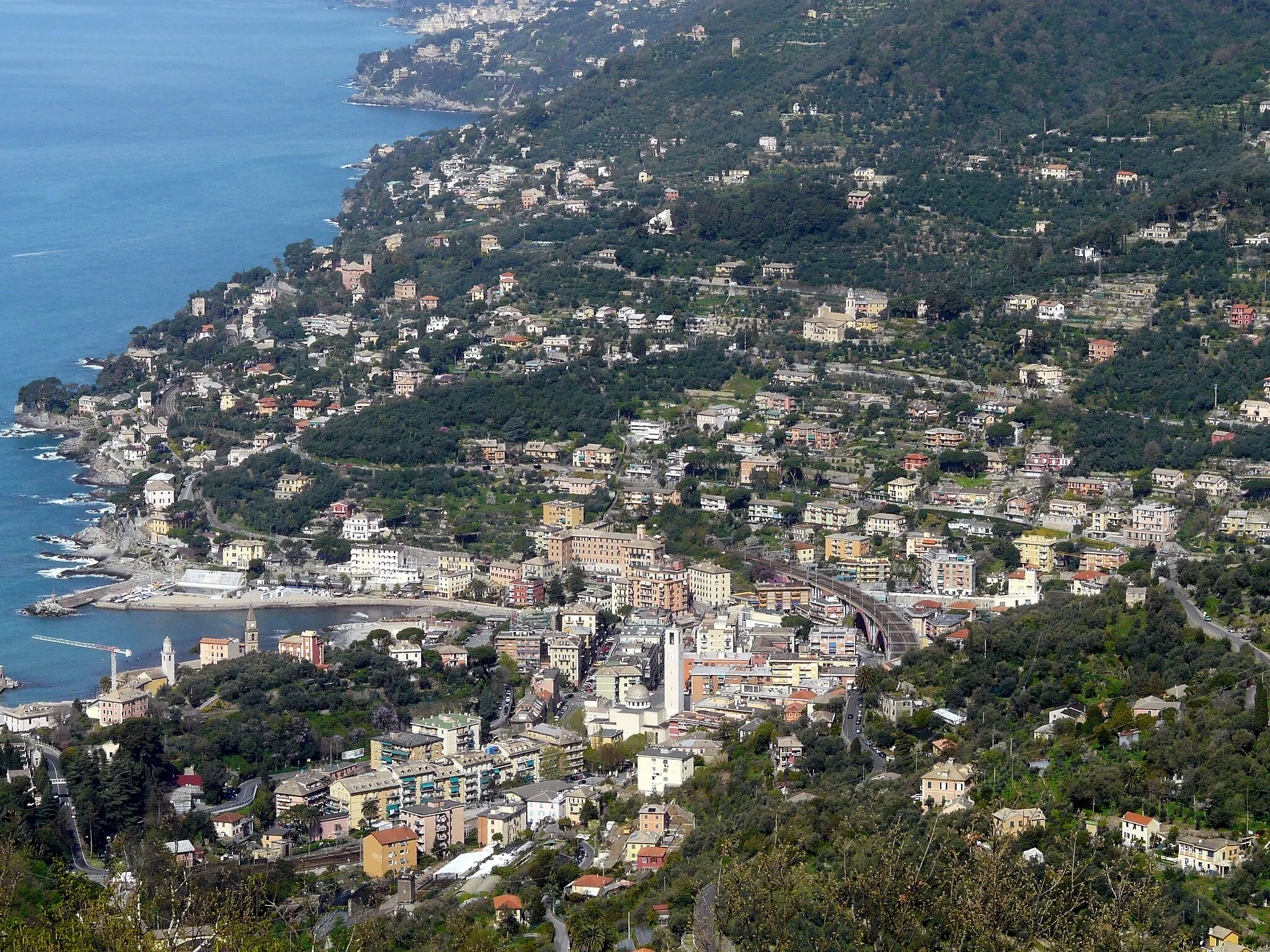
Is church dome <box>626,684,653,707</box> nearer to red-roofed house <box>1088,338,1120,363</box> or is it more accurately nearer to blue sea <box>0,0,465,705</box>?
blue sea <box>0,0,465,705</box>

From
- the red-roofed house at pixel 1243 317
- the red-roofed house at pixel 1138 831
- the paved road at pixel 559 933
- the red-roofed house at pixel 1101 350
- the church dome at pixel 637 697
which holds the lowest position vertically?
the paved road at pixel 559 933

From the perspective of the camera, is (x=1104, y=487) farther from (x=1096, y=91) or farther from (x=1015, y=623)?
(x=1096, y=91)

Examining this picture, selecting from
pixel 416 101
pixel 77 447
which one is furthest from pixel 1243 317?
pixel 416 101

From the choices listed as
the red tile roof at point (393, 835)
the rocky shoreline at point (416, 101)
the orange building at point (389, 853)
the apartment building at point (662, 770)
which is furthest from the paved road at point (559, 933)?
the rocky shoreline at point (416, 101)

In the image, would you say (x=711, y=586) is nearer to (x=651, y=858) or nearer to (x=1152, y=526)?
(x=1152, y=526)

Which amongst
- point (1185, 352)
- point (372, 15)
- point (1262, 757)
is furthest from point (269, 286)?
point (372, 15)

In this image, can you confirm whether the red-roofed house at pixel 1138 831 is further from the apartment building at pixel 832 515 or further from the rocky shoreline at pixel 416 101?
the rocky shoreline at pixel 416 101
